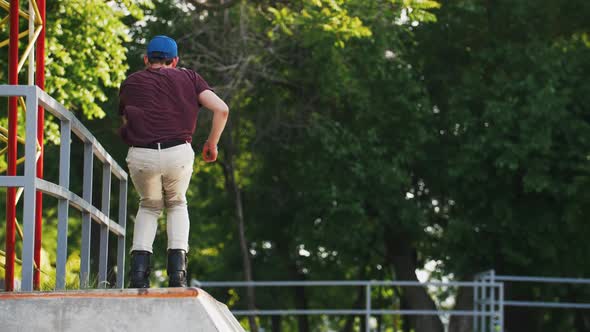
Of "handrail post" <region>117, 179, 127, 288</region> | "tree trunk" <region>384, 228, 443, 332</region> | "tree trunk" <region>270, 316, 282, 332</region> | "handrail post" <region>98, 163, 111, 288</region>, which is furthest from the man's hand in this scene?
"tree trunk" <region>270, 316, 282, 332</region>

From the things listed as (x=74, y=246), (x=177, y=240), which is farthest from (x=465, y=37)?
(x=177, y=240)

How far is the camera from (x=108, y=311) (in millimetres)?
6410

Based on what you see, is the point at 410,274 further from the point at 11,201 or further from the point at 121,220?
the point at 11,201

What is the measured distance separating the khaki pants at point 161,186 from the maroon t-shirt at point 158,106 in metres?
0.09

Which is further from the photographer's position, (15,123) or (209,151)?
(209,151)

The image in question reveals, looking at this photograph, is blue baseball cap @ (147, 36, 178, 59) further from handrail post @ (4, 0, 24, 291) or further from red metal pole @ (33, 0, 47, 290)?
red metal pole @ (33, 0, 47, 290)

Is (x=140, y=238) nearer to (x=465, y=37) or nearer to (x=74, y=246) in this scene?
(x=465, y=37)

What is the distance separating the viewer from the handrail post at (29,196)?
22.8 ft

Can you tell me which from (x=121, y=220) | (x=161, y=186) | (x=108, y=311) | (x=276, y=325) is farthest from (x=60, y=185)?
(x=276, y=325)

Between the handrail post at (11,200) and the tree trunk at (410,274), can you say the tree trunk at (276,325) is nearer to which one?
the tree trunk at (410,274)

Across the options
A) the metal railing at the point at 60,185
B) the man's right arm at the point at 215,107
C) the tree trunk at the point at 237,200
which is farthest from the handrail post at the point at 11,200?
the tree trunk at the point at 237,200

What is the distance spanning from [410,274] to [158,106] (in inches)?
843

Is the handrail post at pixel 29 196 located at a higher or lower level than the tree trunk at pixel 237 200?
lower

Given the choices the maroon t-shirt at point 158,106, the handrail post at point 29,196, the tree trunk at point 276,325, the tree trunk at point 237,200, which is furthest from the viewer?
the tree trunk at point 276,325
